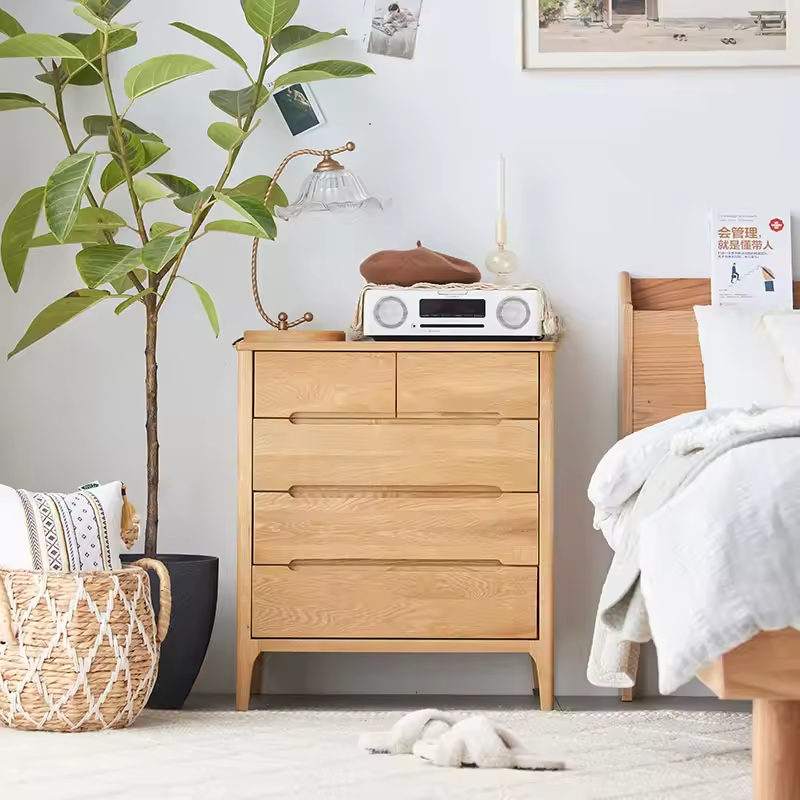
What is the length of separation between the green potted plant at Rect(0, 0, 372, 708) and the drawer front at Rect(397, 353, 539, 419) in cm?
45

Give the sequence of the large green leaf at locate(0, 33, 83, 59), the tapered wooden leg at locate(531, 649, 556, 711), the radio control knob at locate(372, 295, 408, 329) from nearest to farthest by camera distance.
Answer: the large green leaf at locate(0, 33, 83, 59) → the tapered wooden leg at locate(531, 649, 556, 711) → the radio control knob at locate(372, 295, 408, 329)

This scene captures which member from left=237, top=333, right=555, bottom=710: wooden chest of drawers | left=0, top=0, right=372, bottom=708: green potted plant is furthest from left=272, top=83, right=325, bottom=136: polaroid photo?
left=237, top=333, right=555, bottom=710: wooden chest of drawers

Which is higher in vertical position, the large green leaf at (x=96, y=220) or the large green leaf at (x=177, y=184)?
the large green leaf at (x=177, y=184)

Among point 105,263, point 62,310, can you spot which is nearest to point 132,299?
point 105,263

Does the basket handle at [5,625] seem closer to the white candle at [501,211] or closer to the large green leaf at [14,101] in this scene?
the large green leaf at [14,101]

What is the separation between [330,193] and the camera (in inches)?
106

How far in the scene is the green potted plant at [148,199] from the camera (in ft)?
7.54

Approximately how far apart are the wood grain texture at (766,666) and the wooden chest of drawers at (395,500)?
124 centimetres

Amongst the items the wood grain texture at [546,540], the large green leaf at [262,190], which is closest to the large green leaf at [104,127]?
the large green leaf at [262,190]

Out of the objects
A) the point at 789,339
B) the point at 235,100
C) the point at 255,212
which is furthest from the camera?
the point at 235,100

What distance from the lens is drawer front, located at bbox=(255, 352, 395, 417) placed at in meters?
2.47

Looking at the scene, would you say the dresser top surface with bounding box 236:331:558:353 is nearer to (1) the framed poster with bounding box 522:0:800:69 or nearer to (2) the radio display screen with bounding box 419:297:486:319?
(2) the radio display screen with bounding box 419:297:486:319

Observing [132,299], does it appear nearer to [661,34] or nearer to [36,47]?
[36,47]

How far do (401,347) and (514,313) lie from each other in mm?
269
